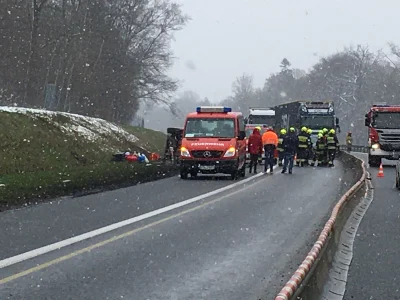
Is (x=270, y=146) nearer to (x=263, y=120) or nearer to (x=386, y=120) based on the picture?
(x=386, y=120)

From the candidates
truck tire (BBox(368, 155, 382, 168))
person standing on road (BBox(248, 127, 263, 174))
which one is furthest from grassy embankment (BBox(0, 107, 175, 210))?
truck tire (BBox(368, 155, 382, 168))

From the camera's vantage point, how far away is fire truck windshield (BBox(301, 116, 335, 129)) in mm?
46812

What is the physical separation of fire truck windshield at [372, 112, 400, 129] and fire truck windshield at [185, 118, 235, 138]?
15067 mm

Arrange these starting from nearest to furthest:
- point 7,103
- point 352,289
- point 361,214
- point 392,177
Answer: point 352,289 → point 361,214 → point 392,177 → point 7,103

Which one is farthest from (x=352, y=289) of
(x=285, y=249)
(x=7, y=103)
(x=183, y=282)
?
(x=7, y=103)

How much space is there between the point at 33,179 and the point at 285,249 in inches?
452

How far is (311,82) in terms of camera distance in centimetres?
13075

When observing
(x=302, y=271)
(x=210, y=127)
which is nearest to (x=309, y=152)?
(x=210, y=127)

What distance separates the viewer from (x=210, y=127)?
2720 centimetres

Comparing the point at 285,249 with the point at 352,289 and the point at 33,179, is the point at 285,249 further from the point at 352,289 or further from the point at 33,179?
the point at 33,179

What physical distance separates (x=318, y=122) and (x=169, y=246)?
36483 millimetres

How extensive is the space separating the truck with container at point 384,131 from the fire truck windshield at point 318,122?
254 inches

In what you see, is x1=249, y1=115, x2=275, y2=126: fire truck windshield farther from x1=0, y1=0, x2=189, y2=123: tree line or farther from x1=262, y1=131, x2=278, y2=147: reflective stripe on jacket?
x1=262, y1=131, x2=278, y2=147: reflective stripe on jacket

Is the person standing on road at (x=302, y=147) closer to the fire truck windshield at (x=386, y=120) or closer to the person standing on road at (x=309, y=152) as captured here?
the person standing on road at (x=309, y=152)
